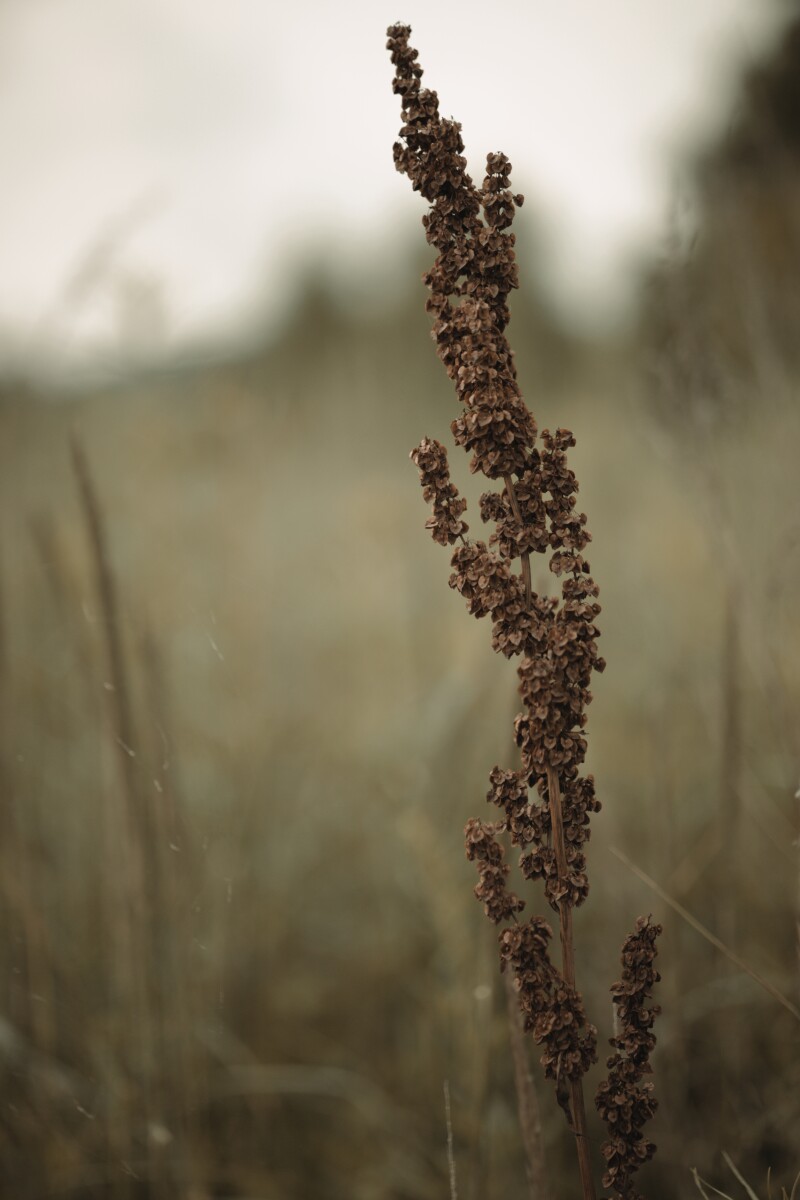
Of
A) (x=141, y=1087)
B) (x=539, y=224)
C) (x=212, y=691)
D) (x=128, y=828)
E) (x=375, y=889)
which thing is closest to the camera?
(x=128, y=828)

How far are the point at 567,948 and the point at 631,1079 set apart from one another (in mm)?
155

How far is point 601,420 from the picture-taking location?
21.7 feet

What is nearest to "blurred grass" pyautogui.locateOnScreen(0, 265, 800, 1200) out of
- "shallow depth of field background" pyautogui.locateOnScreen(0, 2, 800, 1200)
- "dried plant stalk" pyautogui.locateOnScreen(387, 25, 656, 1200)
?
"shallow depth of field background" pyautogui.locateOnScreen(0, 2, 800, 1200)

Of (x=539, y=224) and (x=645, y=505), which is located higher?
(x=539, y=224)

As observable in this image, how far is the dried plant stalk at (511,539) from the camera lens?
736 millimetres

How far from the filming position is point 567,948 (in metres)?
0.77

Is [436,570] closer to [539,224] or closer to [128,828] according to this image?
[128,828]

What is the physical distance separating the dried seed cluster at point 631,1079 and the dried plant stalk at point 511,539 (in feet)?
0.04

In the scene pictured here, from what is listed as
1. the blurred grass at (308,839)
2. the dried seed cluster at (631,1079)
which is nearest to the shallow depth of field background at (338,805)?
the blurred grass at (308,839)

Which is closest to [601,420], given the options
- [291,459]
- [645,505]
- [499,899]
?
[645,505]

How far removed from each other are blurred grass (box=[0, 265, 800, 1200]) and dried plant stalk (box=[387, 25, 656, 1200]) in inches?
14.7

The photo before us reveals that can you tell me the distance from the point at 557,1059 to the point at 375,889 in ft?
6.21

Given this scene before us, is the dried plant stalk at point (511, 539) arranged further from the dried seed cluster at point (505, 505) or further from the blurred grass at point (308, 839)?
the blurred grass at point (308, 839)

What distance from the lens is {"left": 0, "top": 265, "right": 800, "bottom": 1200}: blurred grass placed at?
5.28 feet
